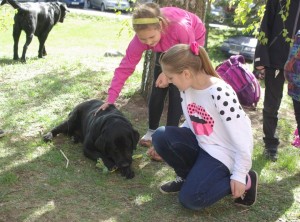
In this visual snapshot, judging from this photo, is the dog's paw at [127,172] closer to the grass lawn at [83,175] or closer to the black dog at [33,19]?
the grass lawn at [83,175]

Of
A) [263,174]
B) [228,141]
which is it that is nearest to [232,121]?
[228,141]

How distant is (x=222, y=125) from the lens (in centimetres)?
302

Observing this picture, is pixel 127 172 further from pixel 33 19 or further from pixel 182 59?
pixel 33 19

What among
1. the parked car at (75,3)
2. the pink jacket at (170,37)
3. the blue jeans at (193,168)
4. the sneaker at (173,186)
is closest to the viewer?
the blue jeans at (193,168)

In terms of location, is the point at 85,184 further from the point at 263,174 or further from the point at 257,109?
the point at 257,109

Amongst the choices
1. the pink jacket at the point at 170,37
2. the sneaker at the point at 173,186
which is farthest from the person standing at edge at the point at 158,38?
the sneaker at the point at 173,186

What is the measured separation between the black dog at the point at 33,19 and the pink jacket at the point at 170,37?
5153 millimetres

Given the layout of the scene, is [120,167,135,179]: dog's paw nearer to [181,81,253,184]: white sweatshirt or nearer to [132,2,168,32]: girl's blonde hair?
[181,81,253,184]: white sweatshirt

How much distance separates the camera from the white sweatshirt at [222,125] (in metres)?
2.88

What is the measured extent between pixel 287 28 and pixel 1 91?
400cm

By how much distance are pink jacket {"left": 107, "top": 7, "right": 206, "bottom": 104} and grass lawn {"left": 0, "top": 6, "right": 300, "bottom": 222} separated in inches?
32.6

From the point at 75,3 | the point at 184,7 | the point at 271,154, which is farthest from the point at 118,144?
the point at 75,3

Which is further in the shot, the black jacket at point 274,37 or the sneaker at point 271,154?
the sneaker at point 271,154

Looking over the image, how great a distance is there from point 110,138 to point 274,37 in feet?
6.06
